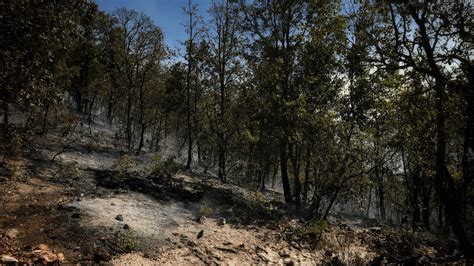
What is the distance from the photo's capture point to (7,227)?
348 inches

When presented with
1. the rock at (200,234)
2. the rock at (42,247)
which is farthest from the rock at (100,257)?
the rock at (200,234)

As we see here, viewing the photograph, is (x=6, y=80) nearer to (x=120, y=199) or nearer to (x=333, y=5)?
(x=120, y=199)

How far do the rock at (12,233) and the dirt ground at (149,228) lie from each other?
0.07ft

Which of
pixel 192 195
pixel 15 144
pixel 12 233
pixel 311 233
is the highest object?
pixel 15 144

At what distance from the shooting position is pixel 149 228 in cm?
1061

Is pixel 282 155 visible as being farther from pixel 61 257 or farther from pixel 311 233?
pixel 61 257

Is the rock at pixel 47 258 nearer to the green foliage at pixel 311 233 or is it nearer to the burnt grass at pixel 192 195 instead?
the burnt grass at pixel 192 195

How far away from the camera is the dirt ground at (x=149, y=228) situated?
8.70 metres

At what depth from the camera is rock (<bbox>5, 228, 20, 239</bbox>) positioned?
8307 millimetres

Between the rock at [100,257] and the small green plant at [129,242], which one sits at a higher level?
the small green plant at [129,242]

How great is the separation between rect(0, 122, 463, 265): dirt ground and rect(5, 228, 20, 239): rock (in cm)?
2

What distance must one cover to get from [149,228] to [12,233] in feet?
11.4

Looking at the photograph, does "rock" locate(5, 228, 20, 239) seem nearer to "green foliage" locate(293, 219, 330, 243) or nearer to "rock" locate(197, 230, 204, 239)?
"rock" locate(197, 230, 204, 239)

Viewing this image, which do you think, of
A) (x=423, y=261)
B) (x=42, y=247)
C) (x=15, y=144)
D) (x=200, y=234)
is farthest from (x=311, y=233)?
(x=15, y=144)
